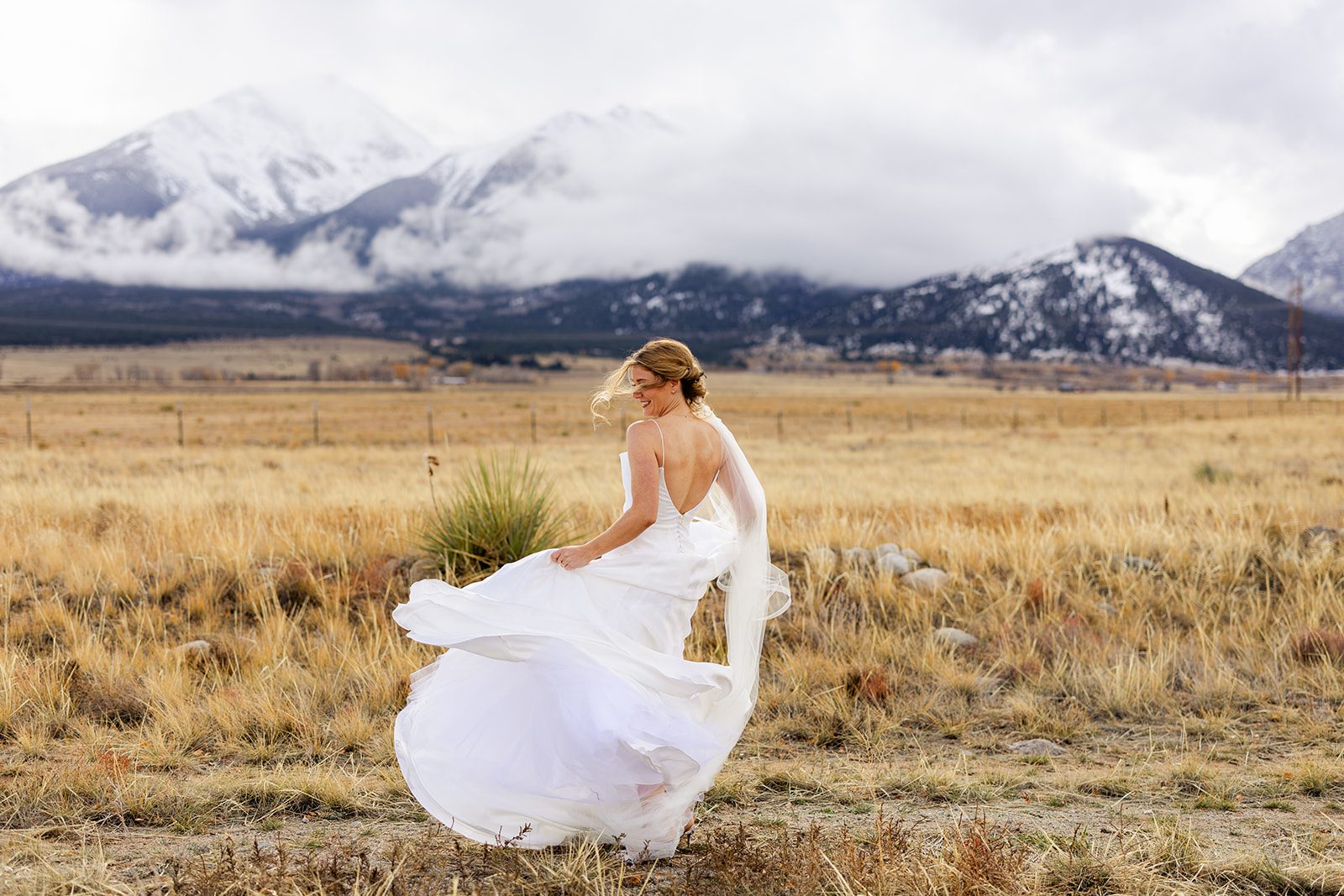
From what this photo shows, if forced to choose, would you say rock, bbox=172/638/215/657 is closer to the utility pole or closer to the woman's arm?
the woman's arm

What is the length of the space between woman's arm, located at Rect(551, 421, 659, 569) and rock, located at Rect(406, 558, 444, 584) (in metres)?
4.53

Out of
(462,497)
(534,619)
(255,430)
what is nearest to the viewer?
(534,619)

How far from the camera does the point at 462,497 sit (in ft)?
28.0

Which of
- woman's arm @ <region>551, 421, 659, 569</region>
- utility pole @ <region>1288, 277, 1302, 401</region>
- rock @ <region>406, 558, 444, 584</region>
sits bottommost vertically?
rock @ <region>406, 558, 444, 584</region>

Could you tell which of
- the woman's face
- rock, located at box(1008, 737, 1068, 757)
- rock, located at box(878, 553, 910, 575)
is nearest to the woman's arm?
the woman's face

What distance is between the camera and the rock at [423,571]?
8.20 metres

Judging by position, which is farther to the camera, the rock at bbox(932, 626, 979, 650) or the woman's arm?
the rock at bbox(932, 626, 979, 650)

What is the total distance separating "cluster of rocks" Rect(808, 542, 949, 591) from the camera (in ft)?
27.4

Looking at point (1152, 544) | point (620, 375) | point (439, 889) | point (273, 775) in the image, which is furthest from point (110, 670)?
point (1152, 544)

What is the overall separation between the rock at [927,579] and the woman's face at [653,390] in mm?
4836

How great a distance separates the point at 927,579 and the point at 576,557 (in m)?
5.18

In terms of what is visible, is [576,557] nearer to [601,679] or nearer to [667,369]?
[601,679]

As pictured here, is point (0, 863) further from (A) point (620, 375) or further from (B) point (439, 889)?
(A) point (620, 375)

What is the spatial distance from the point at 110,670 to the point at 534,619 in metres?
4.07
